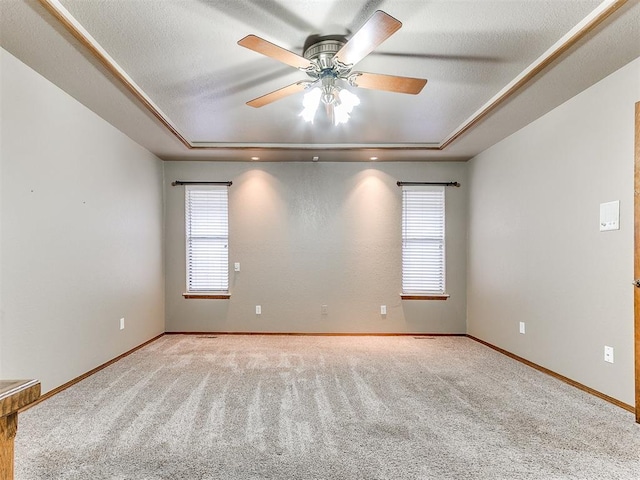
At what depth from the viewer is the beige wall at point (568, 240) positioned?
9.47ft

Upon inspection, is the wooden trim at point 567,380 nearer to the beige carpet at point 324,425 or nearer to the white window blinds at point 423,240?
the beige carpet at point 324,425

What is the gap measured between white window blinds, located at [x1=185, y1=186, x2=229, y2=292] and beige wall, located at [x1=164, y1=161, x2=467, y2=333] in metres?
0.10

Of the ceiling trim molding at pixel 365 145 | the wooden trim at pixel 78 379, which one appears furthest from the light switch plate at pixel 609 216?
the wooden trim at pixel 78 379

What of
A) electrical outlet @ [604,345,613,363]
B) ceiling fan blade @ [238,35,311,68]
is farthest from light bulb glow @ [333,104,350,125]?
electrical outlet @ [604,345,613,363]

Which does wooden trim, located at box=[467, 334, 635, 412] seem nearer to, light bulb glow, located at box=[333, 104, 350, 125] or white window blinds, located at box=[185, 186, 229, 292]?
light bulb glow, located at box=[333, 104, 350, 125]

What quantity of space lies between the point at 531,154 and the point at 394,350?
→ 2.66 meters

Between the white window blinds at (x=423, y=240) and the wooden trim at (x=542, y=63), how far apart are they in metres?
1.47

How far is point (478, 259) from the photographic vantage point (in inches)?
207

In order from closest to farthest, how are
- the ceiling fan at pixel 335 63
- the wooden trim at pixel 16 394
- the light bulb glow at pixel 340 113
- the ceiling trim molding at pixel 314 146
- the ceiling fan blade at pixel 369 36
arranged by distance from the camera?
1. the wooden trim at pixel 16 394
2. the ceiling fan blade at pixel 369 36
3. the ceiling fan at pixel 335 63
4. the light bulb glow at pixel 340 113
5. the ceiling trim molding at pixel 314 146

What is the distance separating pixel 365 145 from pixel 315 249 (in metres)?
1.64

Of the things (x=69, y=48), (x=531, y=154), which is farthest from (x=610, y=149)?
(x=69, y=48)

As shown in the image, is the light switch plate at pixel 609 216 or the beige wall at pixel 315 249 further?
the beige wall at pixel 315 249

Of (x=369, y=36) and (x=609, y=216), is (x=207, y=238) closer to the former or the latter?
(x=369, y=36)

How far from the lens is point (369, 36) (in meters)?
2.09
